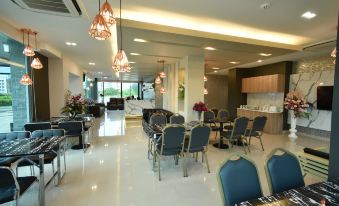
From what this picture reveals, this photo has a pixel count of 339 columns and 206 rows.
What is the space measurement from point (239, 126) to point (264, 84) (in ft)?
13.7

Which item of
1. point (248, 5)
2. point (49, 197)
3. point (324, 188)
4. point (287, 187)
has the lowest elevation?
point (49, 197)

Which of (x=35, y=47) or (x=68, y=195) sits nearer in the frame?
(x=68, y=195)

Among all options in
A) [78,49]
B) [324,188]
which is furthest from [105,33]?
[78,49]

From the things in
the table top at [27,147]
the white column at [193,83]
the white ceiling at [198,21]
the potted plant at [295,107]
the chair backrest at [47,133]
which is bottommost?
the table top at [27,147]

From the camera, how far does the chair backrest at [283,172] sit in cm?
174

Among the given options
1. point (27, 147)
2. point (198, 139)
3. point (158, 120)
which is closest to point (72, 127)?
point (27, 147)

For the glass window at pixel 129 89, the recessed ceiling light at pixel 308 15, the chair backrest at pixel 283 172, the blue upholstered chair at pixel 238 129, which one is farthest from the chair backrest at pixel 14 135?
the glass window at pixel 129 89

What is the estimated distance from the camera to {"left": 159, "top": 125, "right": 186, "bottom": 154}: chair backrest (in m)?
3.26

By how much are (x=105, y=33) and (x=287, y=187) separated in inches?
96.7

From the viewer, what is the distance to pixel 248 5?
125 inches

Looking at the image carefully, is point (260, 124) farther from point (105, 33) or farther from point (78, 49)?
point (78, 49)

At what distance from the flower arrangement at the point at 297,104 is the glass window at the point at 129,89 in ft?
58.4

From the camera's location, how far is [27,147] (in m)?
2.54

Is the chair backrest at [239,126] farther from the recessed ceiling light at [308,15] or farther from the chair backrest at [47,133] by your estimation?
the chair backrest at [47,133]
